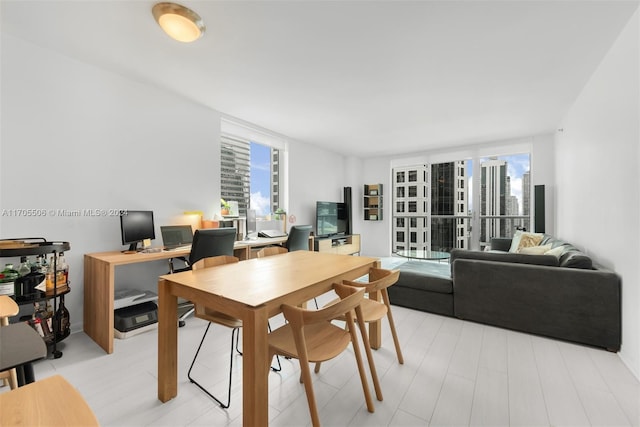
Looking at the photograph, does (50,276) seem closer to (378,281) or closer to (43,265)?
(43,265)

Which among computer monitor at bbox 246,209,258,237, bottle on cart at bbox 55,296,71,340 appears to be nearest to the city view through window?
computer monitor at bbox 246,209,258,237

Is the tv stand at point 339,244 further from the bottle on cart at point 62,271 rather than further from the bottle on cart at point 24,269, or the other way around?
the bottle on cart at point 24,269

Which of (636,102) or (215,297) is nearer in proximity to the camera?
(215,297)

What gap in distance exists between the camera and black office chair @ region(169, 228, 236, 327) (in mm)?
2680

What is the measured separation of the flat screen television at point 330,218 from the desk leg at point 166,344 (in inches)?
157

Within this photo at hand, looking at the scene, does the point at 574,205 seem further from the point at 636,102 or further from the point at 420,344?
the point at 420,344

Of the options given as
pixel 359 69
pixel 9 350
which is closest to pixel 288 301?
pixel 9 350

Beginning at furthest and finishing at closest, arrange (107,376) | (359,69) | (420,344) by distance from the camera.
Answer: (359,69) → (420,344) → (107,376)

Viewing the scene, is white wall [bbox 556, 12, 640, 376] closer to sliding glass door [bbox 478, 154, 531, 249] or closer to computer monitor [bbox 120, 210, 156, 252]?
sliding glass door [bbox 478, 154, 531, 249]

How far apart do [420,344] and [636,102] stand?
7.81 feet

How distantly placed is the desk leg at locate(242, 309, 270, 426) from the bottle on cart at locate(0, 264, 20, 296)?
1967 mm

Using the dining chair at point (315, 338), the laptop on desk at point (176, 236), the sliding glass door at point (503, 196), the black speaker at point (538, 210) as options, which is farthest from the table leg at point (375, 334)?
the sliding glass door at point (503, 196)

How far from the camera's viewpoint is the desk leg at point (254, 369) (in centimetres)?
119

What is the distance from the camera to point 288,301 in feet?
4.59
